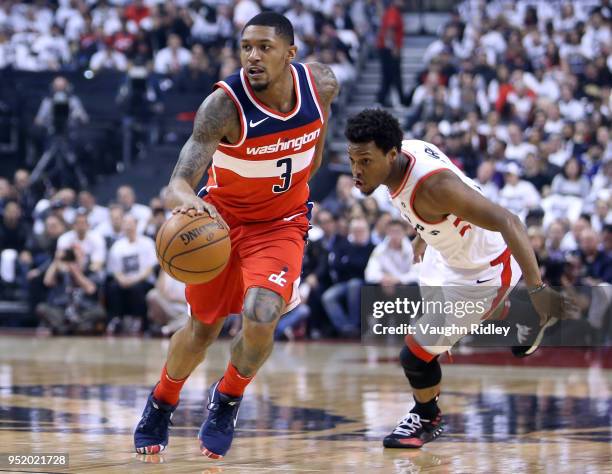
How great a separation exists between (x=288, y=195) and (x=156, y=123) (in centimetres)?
1180

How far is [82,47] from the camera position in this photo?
64.8 feet

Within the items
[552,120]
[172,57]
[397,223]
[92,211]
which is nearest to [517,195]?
[397,223]

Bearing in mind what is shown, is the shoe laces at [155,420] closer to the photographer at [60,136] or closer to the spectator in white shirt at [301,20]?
the photographer at [60,136]

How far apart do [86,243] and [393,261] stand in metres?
3.93

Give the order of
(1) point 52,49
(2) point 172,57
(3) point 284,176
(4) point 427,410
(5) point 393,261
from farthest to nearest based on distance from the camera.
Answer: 1. (1) point 52,49
2. (2) point 172,57
3. (5) point 393,261
4. (4) point 427,410
5. (3) point 284,176

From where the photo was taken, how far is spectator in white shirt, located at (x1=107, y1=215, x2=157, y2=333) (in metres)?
14.5

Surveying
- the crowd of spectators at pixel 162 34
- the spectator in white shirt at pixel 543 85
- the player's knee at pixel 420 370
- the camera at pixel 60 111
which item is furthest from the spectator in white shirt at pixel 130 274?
the player's knee at pixel 420 370

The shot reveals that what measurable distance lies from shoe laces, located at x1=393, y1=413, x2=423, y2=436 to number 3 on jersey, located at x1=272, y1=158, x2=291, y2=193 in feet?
4.57

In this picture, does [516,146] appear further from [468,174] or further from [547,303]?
[547,303]

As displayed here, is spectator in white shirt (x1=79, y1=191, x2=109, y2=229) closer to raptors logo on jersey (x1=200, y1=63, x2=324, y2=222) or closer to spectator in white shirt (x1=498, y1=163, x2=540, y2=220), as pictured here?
spectator in white shirt (x1=498, y1=163, x2=540, y2=220)

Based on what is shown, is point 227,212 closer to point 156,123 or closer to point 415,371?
point 415,371

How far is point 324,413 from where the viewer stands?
7.46 metres

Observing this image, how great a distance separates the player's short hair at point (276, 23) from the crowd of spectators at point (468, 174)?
6553 mm

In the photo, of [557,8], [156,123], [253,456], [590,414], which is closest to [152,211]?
[156,123]
